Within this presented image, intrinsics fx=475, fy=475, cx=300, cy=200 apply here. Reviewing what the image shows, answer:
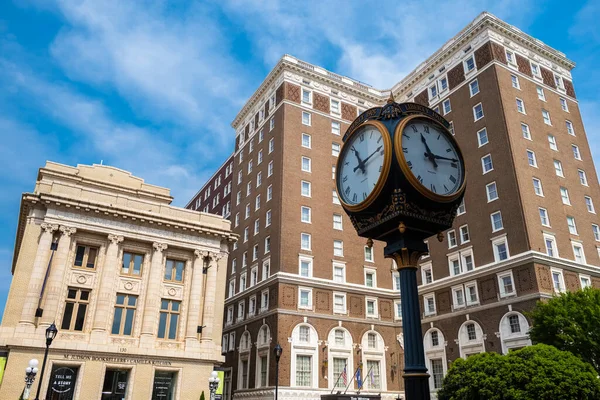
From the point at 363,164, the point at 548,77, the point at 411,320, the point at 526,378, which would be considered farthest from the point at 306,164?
the point at 411,320

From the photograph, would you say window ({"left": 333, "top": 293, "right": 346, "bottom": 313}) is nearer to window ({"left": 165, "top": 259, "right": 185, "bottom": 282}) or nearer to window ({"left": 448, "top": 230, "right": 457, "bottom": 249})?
window ({"left": 448, "top": 230, "right": 457, "bottom": 249})

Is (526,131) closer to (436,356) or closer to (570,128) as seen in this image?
(570,128)

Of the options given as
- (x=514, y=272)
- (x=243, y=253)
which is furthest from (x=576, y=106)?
(x=243, y=253)

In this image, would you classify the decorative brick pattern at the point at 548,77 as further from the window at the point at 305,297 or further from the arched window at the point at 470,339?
the window at the point at 305,297

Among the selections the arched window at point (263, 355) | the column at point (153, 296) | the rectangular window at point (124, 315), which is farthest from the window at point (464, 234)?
the rectangular window at point (124, 315)

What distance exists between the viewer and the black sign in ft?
108

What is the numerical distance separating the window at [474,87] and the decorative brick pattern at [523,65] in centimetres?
543

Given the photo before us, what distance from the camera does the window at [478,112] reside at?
52969mm

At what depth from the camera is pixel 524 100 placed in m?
53.0

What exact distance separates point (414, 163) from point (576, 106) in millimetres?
60166

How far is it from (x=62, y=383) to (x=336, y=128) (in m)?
44.4

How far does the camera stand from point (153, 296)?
3853 cm

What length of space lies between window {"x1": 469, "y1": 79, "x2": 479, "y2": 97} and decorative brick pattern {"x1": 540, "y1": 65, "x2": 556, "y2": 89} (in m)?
9.40

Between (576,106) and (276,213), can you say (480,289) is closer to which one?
(276,213)
